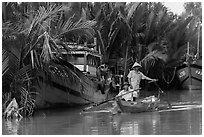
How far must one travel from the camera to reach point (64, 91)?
587 inches

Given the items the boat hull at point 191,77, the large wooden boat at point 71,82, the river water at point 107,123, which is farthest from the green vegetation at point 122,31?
the river water at point 107,123

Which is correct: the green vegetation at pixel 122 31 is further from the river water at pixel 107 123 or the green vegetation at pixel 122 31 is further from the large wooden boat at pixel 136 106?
the large wooden boat at pixel 136 106

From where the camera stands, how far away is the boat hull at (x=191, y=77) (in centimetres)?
2644

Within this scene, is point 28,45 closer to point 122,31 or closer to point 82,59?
point 82,59

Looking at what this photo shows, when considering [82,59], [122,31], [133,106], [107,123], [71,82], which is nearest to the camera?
[107,123]

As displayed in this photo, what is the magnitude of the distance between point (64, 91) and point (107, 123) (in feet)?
13.9

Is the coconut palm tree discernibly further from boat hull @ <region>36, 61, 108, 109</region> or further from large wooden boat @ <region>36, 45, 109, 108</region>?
boat hull @ <region>36, 61, 108, 109</region>

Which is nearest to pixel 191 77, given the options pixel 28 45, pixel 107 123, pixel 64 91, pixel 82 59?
pixel 82 59

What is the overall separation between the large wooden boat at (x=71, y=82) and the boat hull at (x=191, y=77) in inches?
373

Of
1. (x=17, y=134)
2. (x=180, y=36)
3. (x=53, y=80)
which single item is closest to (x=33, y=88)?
(x=53, y=80)

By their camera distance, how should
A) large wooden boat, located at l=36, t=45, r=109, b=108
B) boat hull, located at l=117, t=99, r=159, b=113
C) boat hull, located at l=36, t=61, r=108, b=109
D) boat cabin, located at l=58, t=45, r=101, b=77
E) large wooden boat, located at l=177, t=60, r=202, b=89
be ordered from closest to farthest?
boat hull, located at l=117, t=99, r=159, b=113
large wooden boat, located at l=36, t=45, r=109, b=108
boat hull, located at l=36, t=61, r=108, b=109
boat cabin, located at l=58, t=45, r=101, b=77
large wooden boat, located at l=177, t=60, r=202, b=89

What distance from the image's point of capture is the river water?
31.2 feet

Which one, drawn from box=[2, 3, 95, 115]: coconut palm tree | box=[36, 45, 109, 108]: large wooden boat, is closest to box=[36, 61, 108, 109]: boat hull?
box=[36, 45, 109, 108]: large wooden boat

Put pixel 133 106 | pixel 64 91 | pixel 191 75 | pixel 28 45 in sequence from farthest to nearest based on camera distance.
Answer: pixel 191 75, pixel 64 91, pixel 133 106, pixel 28 45
